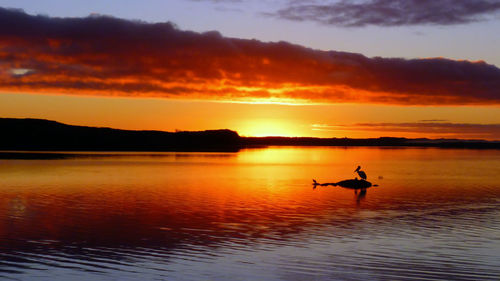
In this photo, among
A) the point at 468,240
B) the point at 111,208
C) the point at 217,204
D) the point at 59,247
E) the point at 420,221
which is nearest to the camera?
the point at 59,247

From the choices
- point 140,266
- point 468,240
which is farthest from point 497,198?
point 140,266

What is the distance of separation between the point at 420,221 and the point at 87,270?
59.9ft

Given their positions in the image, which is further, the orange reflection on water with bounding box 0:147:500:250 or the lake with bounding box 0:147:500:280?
the orange reflection on water with bounding box 0:147:500:250

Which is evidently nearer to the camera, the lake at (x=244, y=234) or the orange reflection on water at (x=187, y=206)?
the lake at (x=244, y=234)

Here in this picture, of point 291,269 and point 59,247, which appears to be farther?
point 59,247

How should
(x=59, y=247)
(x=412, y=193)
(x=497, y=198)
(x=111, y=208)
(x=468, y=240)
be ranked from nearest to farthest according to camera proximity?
(x=59, y=247)
(x=468, y=240)
(x=111, y=208)
(x=497, y=198)
(x=412, y=193)

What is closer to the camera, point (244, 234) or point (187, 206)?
point (244, 234)

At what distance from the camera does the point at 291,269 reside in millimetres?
17375

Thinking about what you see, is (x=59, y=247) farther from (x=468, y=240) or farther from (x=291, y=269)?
(x=468, y=240)

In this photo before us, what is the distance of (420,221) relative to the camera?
92.5ft

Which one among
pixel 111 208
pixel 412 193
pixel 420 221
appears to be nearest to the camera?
pixel 420 221

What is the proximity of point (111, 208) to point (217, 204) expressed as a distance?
6.92 m

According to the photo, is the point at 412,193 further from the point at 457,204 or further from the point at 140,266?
the point at 140,266

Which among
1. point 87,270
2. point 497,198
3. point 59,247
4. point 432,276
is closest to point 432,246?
point 432,276
